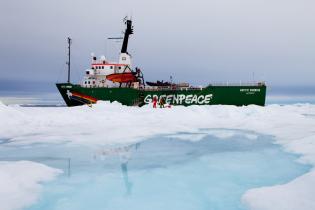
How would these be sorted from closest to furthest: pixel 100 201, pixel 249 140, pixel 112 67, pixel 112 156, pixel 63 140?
pixel 100 201 < pixel 112 156 < pixel 63 140 < pixel 249 140 < pixel 112 67

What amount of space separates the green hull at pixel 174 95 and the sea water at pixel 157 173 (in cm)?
2086

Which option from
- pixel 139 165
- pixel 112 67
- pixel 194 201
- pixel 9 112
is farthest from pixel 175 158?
pixel 112 67

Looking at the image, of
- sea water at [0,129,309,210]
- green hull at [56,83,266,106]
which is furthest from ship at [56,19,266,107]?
sea water at [0,129,309,210]

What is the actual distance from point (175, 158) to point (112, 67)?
2689 centimetres

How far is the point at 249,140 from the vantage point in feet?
37.8

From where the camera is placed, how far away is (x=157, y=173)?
6.38 metres

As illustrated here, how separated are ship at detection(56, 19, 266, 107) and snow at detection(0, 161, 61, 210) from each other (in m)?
24.6

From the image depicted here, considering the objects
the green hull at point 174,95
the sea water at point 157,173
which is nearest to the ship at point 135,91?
the green hull at point 174,95

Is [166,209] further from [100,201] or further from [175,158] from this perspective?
[175,158]

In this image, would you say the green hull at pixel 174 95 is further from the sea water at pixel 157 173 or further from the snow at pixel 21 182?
the snow at pixel 21 182

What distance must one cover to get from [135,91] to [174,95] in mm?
4468

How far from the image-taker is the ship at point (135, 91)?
30.9 m

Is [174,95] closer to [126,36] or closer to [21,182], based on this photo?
[126,36]

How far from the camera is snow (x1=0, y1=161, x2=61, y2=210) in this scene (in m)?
4.43
